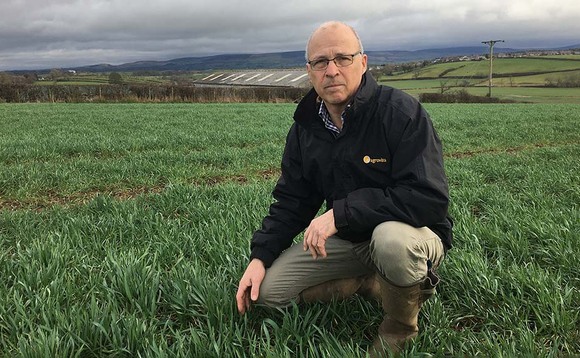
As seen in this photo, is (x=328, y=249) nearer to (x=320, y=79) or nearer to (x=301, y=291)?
(x=301, y=291)

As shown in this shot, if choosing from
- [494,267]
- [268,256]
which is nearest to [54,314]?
[268,256]

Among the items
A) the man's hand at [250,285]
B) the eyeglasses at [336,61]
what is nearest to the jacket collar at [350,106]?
the eyeglasses at [336,61]

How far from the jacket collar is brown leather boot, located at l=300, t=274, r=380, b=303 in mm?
1068

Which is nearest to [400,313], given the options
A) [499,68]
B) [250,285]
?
[250,285]

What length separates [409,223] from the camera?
2.33 m

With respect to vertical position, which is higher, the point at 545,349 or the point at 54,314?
the point at 54,314

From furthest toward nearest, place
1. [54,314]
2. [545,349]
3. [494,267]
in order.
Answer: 1. [494,267]
2. [54,314]
3. [545,349]

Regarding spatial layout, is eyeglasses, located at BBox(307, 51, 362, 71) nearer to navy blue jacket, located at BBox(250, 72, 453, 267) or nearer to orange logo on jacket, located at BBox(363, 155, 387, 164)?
navy blue jacket, located at BBox(250, 72, 453, 267)

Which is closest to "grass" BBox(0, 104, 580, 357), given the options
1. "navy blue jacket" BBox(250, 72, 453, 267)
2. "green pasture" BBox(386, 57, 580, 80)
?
"navy blue jacket" BBox(250, 72, 453, 267)

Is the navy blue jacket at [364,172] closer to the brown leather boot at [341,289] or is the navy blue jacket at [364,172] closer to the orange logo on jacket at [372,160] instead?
the orange logo on jacket at [372,160]

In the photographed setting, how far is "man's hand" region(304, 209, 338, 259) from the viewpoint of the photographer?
241 cm

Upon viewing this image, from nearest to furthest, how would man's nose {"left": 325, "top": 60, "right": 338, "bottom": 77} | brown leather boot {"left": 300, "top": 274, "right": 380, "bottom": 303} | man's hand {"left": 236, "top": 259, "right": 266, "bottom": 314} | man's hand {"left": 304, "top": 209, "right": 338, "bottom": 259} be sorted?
man's hand {"left": 304, "top": 209, "right": 338, "bottom": 259} → man's nose {"left": 325, "top": 60, "right": 338, "bottom": 77} → man's hand {"left": 236, "top": 259, "right": 266, "bottom": 314} → brown leather boot {"left": 300, "top": 274, "right": 380, "bottom": 303}

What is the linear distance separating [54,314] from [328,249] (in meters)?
1.69

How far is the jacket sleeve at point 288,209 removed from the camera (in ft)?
9.43
